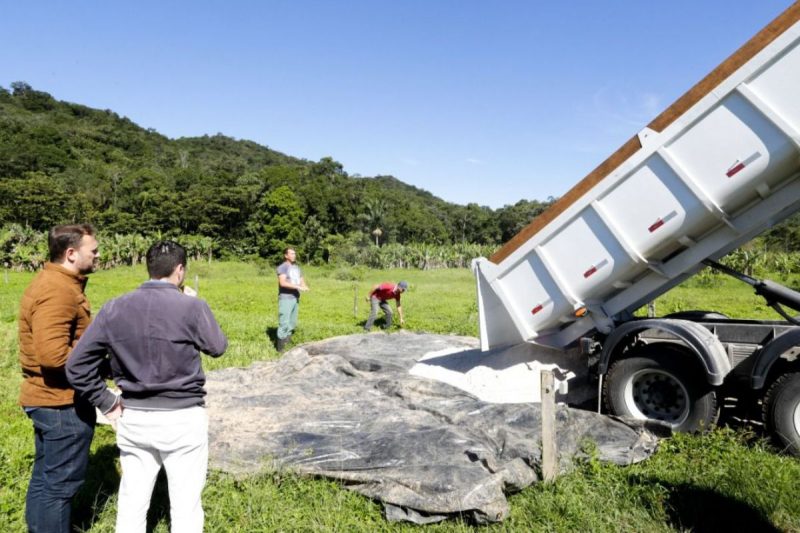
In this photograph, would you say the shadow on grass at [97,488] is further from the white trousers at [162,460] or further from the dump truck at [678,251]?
the dump truck at [678,251]

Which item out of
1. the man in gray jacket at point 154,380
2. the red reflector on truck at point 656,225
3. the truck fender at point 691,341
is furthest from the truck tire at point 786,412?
the man in gray jacket at point 154,380

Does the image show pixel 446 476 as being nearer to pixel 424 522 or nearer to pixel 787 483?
pixel 424 522

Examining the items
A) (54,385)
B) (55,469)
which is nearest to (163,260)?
(54,385)

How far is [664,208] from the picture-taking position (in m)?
4.82

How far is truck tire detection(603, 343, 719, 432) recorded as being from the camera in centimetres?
488

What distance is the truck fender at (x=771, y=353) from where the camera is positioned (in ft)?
14.9

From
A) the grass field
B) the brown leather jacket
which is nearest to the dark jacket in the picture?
the brown leather jacket

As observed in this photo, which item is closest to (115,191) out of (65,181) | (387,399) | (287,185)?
(65,181)

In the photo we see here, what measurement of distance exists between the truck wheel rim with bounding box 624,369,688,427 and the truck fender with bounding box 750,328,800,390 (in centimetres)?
66

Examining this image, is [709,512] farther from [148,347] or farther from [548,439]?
[148,347]

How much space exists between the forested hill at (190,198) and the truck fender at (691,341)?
2008 inches

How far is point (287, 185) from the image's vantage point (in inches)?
2450

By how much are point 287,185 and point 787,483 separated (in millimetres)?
61643

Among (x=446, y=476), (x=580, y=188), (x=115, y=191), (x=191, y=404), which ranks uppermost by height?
(x=115, y=191)
